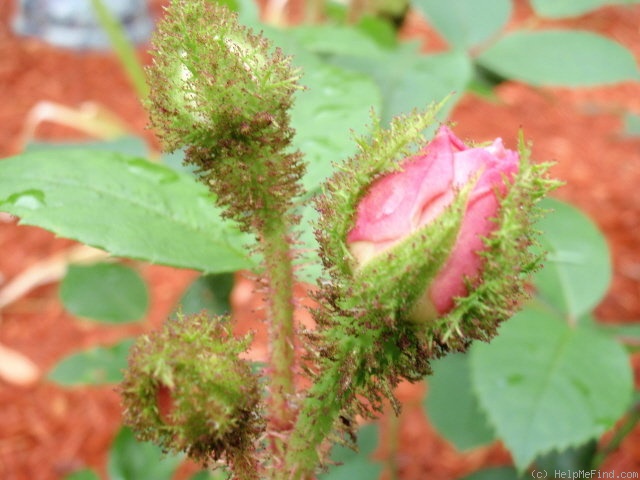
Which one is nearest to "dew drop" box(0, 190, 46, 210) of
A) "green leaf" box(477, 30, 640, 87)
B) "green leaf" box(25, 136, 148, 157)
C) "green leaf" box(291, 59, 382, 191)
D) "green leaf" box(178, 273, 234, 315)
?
"green leaf" box(291, 59, 382, 191)

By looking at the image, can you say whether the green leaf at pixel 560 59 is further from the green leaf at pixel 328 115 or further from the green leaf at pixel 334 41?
the green leaf at pixel 328 115

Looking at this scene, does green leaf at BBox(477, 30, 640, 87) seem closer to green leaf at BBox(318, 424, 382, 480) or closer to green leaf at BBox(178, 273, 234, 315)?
green leaf at BBox(178, 273, 234, 315)

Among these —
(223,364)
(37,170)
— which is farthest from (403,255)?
(37,170)

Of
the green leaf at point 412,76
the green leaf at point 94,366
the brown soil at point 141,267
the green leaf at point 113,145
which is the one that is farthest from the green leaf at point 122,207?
the brown soil at point 141,267

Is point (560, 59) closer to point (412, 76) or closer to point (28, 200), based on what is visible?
point (412, 76)

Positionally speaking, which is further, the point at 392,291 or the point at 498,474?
the point at 498,474

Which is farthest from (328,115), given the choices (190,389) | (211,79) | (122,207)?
(190,389)

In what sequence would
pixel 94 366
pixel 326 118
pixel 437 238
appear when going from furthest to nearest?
pixel 94 366 → pixel 326 118 → pixel 437 238
